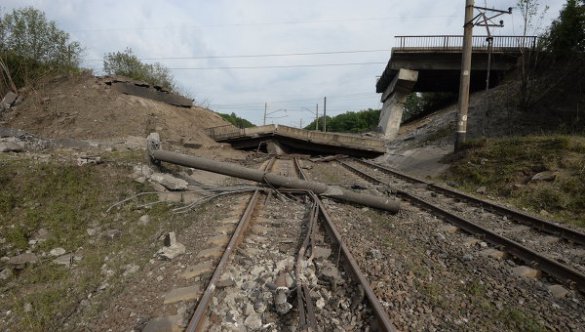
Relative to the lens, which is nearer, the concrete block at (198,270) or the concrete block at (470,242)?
the concrete block at (198,270)

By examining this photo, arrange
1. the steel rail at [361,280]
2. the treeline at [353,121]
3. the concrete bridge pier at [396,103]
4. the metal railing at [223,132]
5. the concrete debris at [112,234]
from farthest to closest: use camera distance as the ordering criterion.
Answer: the treeline at [353,121] < the concrete bridge pier at [396,103] < the metal railing at [223,132] < the concrete debris at [112,234] < the steel rail at [361,280]

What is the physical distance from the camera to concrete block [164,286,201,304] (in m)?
3.75

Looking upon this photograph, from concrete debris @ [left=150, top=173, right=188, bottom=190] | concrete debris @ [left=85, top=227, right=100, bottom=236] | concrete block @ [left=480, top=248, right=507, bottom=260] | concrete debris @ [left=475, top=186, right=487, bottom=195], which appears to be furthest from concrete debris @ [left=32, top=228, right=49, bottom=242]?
concrete debris @ [left=475, top=186, right=487, bottom=195]

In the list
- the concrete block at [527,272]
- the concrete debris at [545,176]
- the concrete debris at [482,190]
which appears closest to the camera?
the concrete block at [527,272]

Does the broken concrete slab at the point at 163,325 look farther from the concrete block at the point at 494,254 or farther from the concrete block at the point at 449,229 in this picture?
the concrete block at the point at 449,229

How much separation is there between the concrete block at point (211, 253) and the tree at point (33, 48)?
2092 centimetres

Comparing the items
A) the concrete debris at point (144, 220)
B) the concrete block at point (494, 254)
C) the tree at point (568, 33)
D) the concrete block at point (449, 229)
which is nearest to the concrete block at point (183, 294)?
the concrete debris at point (144, 220)

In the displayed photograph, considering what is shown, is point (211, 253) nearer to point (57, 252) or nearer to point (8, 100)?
point (57, 252)

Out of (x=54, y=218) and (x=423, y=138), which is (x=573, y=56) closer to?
(x=423, y=138)

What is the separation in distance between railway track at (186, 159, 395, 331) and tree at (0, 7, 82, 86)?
70.1 feet

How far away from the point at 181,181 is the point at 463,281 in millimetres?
6824

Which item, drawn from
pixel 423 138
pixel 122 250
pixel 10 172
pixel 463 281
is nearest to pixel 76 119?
pixel 10 172

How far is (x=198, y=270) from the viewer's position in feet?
14.4

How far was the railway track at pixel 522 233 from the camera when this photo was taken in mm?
4758
